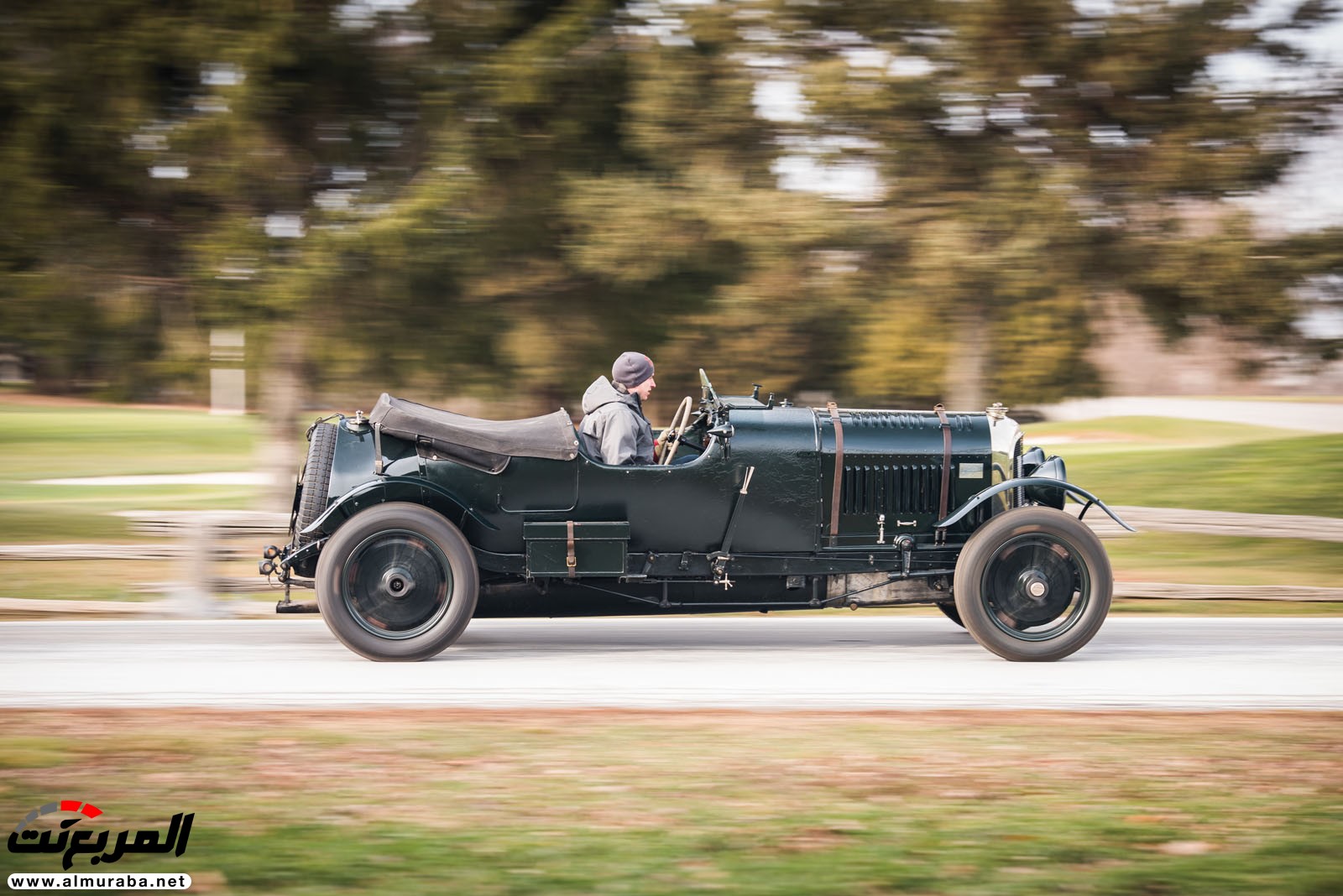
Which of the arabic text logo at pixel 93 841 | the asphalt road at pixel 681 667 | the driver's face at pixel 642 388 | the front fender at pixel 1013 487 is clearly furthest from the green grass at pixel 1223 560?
the arabic text logo at pixel 93 841

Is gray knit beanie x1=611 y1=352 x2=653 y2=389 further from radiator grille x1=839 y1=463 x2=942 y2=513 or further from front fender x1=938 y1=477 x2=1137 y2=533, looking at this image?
front fender x1=938 y1=477 x2=1137 y2=533

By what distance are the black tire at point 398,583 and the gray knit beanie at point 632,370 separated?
48.5 inches

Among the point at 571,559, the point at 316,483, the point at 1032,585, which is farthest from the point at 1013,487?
the point at 316,483

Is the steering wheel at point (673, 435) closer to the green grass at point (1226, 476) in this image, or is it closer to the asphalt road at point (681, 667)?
the asphalt road at point (681, 667)

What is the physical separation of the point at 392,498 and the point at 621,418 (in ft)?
4.16

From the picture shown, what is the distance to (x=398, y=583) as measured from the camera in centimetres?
726

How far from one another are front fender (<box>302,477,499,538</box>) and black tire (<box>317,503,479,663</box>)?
7 centimetres

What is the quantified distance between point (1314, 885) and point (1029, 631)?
11.8ft

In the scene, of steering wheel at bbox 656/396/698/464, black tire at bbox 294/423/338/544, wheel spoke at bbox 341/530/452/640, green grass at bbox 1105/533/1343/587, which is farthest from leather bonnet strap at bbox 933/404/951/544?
green grass at bbox 1105/533/1343/587

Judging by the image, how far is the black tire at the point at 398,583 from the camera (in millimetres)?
7180

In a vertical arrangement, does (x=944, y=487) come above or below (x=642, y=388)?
below

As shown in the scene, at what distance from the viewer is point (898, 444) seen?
777 centimetres

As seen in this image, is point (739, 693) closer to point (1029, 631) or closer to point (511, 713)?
point (511, 713)

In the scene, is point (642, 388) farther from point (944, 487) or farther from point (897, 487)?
point (944, 487)
